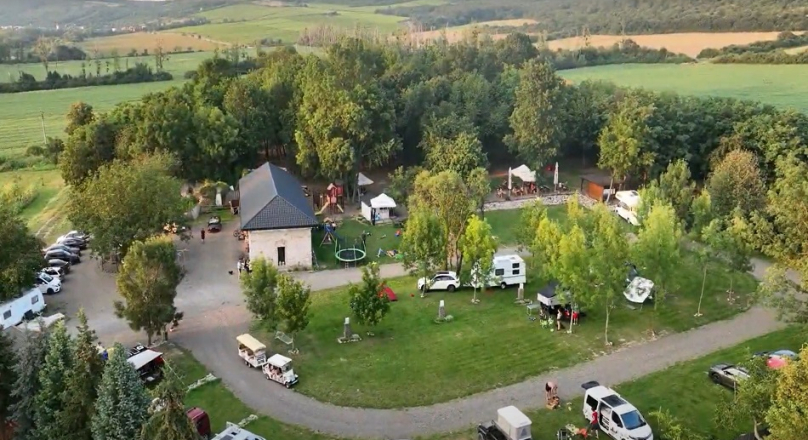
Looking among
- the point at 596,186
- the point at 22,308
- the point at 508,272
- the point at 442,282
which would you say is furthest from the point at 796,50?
the point at 22,308

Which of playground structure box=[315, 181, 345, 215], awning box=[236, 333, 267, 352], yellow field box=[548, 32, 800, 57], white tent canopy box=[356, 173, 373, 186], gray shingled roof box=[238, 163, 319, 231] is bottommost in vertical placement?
awning box=[236, 333, 267, 352]

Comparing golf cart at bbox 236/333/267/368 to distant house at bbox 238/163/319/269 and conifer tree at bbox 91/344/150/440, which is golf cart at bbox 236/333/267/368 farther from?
distant house at bbox 238/163/319/269

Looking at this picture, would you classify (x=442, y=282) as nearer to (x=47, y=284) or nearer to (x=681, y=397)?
(x=681, y=397)

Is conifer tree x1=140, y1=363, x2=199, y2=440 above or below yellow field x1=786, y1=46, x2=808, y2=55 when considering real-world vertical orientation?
below

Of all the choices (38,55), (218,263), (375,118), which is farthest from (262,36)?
(218,263)

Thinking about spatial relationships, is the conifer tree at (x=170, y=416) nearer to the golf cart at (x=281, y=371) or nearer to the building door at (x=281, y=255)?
the golf cart at (x=281, y=371)

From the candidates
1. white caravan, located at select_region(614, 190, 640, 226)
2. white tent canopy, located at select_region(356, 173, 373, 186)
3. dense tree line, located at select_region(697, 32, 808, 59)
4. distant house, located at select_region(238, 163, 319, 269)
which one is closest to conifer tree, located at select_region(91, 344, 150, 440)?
distant house, located at select_region(238, 163, 319, 269)

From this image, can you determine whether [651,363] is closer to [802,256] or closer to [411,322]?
[802,256]
